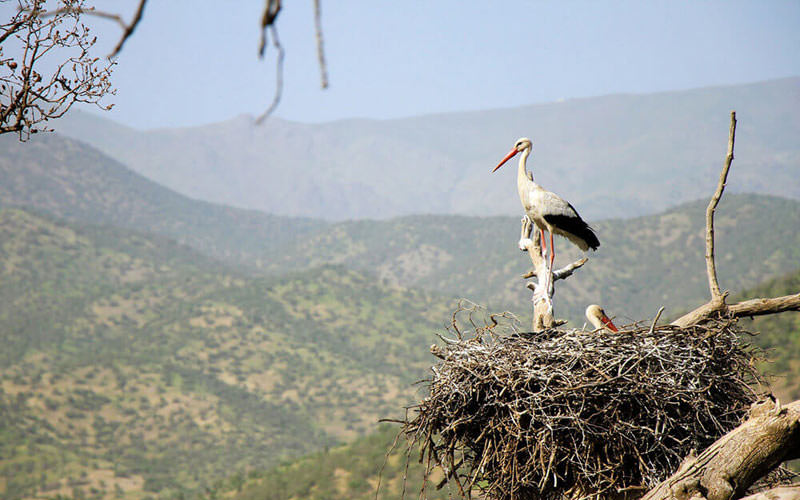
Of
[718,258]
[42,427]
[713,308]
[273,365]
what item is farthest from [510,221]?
[713,308]

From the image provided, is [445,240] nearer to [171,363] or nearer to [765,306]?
[171,363]

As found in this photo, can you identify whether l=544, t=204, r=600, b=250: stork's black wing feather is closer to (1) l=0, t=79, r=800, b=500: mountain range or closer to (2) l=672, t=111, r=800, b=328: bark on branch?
(2) l=672, t=111, r=800, b=328: bark on branch

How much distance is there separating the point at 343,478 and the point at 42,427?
794 inches

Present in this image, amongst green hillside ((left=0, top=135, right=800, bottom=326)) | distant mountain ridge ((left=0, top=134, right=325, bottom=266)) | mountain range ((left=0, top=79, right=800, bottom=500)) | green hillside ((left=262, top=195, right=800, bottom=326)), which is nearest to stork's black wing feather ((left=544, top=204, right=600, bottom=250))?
mountain range ((left=0, top=79, right=800, bottom=500))

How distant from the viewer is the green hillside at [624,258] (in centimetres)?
6675

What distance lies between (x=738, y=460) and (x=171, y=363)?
49.3 m

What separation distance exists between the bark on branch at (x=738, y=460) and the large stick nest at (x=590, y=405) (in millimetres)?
752

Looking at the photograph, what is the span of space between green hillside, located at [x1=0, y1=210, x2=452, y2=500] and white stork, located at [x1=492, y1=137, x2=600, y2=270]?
20507 millimetres

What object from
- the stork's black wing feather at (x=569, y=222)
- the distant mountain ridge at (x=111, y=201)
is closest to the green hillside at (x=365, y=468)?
the stork's black wing feather at (x=569, y=222)

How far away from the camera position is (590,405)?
17.4ft

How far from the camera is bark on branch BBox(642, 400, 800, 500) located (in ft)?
14.2

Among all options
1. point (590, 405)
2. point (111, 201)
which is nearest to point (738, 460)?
point (590, 405)

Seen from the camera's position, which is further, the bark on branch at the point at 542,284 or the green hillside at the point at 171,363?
the green hillside at the point at 171,363

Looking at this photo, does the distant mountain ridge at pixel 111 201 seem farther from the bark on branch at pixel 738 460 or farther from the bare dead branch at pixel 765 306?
the bark on branch at pixel 738 460
